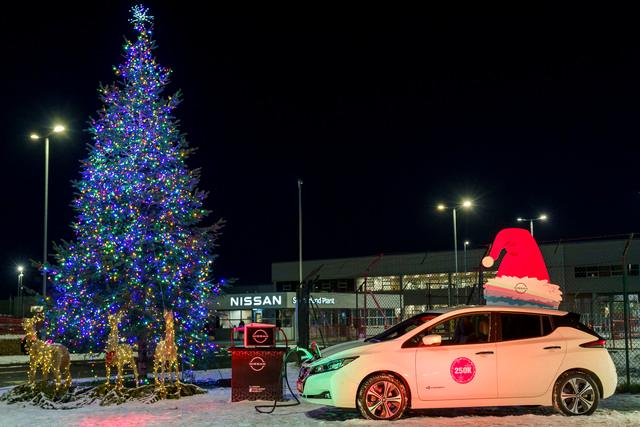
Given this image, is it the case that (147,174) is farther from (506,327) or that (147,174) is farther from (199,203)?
(506,327)

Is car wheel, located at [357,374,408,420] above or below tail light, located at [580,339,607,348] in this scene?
below

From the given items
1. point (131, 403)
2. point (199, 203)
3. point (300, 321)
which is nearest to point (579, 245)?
point (300, 321)

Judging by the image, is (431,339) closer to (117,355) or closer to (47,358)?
(117,355)

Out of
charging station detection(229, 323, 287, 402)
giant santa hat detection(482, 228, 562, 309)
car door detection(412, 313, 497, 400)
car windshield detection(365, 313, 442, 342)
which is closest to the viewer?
car door detection(412, 313, 497, 400)

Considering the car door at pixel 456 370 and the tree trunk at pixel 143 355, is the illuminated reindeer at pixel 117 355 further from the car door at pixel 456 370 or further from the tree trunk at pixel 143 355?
the car door at pixel 456 370

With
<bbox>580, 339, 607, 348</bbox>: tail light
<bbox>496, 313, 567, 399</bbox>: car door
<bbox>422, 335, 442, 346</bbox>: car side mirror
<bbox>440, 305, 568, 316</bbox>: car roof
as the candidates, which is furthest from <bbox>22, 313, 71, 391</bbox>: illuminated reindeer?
<bbox>580, 339, 607, 348</bbox>: tail light

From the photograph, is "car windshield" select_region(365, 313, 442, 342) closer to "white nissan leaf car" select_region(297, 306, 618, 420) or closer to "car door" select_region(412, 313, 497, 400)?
"white nissan leaf car" select_region(297, 306, 618, 420)

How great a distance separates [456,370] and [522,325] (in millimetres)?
1394

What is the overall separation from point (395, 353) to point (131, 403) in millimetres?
4882

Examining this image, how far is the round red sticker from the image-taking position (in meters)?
10.9

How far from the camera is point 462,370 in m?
10.9

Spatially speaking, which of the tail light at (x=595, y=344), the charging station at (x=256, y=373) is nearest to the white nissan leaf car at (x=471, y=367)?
the tail light at (x=595, y=344)

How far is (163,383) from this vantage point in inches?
526

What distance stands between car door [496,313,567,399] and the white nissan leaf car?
0.01 m
